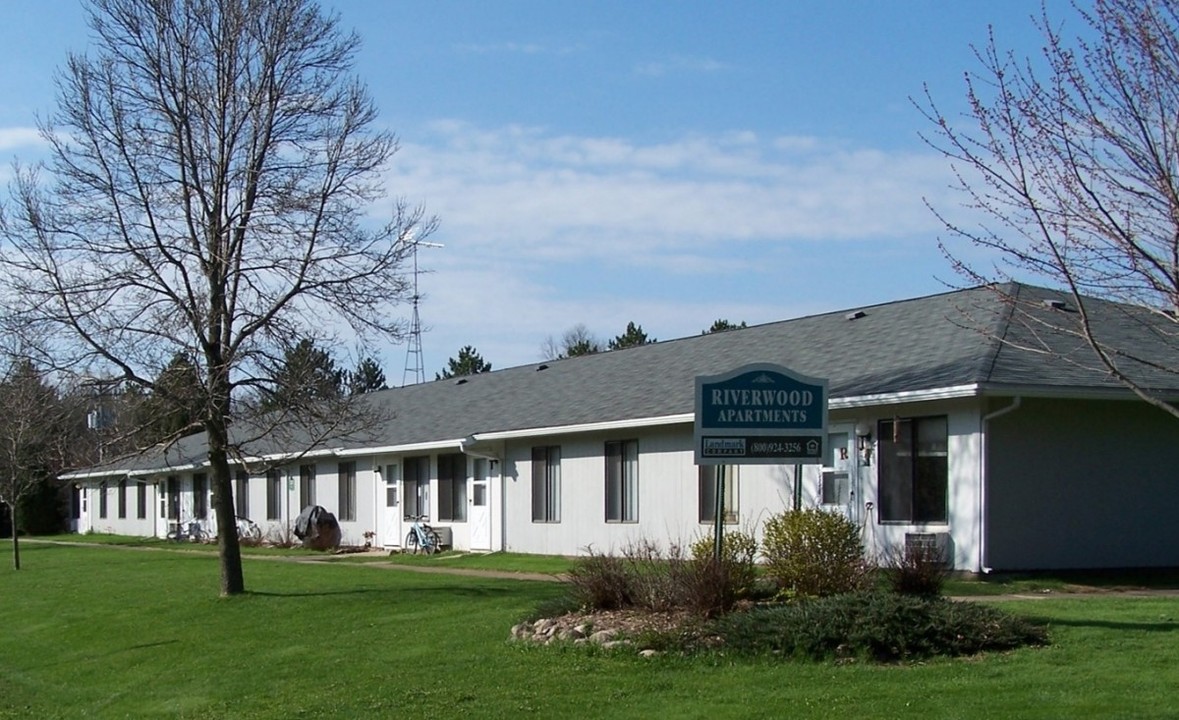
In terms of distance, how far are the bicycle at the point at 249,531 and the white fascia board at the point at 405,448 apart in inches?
228

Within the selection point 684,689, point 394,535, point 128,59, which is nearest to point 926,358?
point 684,689

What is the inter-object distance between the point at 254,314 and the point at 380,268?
1915 mm

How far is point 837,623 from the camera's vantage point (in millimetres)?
11820

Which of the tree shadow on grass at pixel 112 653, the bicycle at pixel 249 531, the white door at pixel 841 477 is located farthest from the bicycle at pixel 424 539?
the tree shadow on grass at pixel 112 653

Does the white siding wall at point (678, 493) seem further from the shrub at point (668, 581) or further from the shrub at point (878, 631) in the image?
the shrub at point (878, 631)

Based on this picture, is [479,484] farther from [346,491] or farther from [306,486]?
[306,486]

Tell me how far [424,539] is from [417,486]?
8.44ft

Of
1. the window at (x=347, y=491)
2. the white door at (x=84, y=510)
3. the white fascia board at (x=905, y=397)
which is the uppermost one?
the white fascia board at (x=905, y=397)

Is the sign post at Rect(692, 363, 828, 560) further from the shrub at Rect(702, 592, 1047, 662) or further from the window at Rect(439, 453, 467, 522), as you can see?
the window at Rect(439, 453, 467, 522)

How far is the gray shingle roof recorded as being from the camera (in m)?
18.6

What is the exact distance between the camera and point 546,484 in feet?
91.3

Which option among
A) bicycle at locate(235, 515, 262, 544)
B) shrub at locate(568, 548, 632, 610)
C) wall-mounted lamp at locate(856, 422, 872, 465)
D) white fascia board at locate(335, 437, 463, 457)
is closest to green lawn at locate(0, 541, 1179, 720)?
shrub at locate(568, 548, 632, 610)

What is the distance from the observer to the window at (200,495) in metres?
46.1

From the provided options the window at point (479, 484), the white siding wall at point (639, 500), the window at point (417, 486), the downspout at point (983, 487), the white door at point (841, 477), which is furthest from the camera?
the window at point (417, 486)
